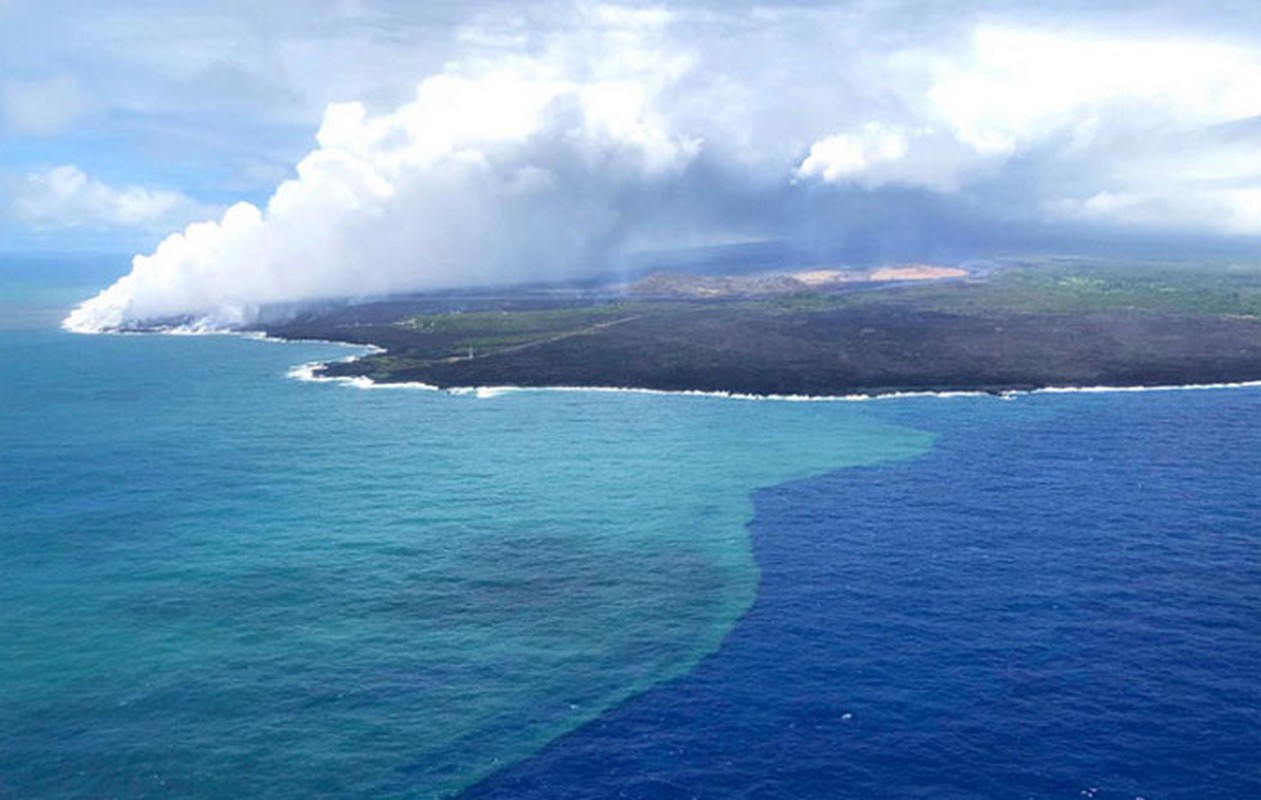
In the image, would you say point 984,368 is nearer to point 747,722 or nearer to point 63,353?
point 747,722

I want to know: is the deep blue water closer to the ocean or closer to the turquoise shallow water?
the ocean

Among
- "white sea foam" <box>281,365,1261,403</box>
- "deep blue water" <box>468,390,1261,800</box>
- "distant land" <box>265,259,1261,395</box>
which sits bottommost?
"deep blue water" <box>468,390,1261,800</box>

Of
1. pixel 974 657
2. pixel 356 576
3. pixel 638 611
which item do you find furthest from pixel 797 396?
pixel 974 657

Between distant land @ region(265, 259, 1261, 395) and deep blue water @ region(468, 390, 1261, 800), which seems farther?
distant land @ region(265, 259, 1261, 395)

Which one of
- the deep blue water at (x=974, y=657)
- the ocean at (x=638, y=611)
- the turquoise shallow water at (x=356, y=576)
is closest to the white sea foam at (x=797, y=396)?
the turquoise shallow water at (x=356, y=576)

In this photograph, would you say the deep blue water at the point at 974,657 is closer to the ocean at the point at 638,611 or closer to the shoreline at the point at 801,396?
the ocean at the point at 638,611

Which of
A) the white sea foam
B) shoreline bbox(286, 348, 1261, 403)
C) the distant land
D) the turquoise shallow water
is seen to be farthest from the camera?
the distant land

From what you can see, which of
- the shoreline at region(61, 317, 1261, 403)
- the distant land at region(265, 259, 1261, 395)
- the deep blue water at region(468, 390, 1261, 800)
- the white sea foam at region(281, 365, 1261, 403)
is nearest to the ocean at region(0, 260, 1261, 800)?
the deep blue water at region(468, 390, 1261, 800)

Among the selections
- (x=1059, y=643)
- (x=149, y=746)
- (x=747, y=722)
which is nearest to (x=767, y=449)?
(x=1059, y=643)
